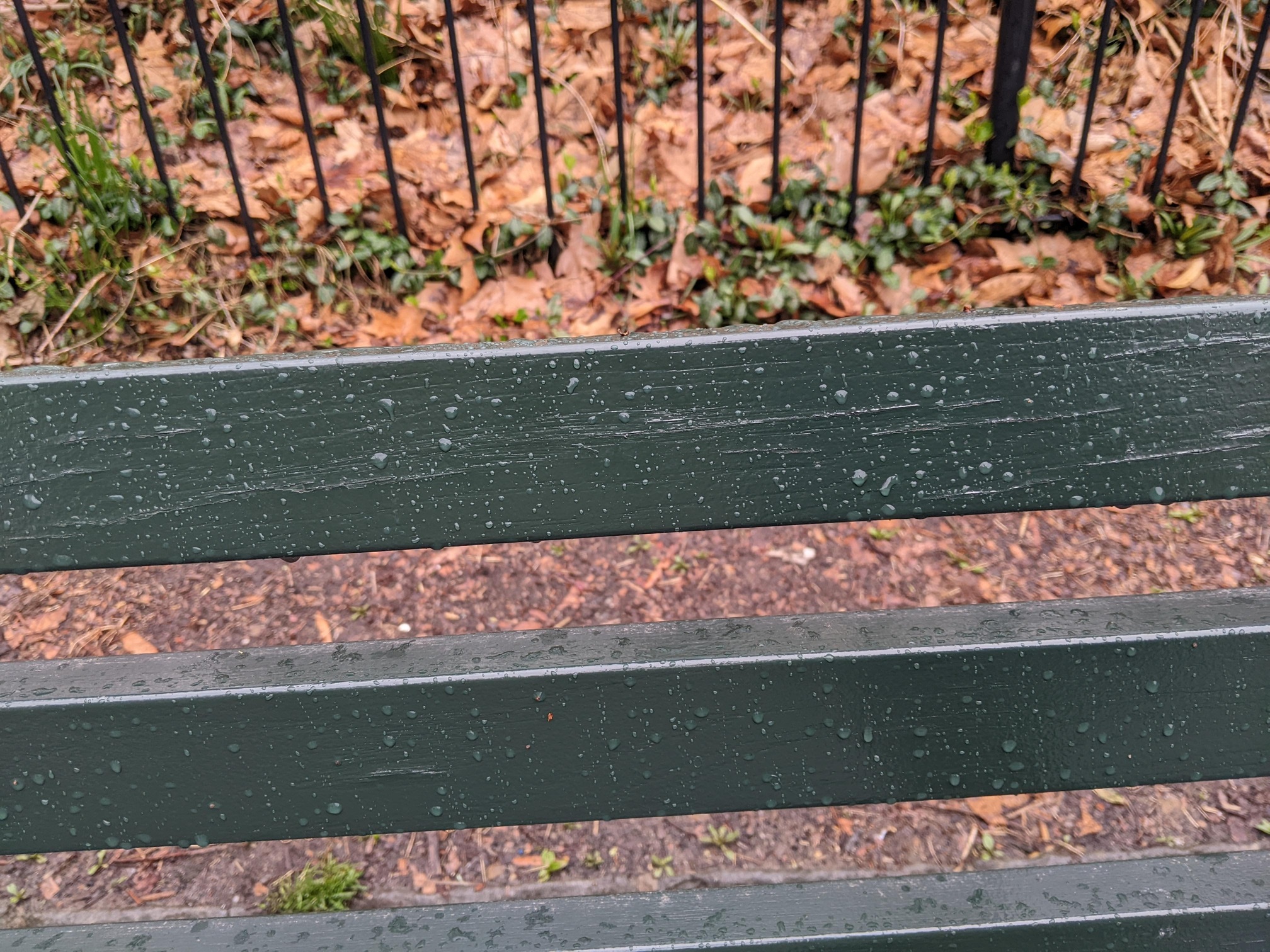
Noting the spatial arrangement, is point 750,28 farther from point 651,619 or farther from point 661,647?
point 661,647

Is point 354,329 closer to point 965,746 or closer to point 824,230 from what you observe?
point 824,230

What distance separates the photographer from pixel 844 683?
90 centimetres

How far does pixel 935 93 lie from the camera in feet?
7.55

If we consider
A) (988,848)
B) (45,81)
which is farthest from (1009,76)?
(45,81)

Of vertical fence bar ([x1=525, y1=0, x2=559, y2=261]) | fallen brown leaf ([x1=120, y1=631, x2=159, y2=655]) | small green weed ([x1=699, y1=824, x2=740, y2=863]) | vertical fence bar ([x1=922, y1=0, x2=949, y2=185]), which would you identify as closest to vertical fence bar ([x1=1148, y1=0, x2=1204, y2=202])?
vertical fence bar ([x1=922, y1=0, x2=949, y2=185])

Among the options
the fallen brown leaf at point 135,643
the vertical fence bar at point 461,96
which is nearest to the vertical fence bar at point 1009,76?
the vertical fence bar at point 461,96

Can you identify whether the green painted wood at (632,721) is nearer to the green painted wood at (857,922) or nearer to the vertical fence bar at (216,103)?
the green painted wood at (857,922)

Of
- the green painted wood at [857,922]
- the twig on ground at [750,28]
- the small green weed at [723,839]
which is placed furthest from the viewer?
the twig on ground at [750,28]

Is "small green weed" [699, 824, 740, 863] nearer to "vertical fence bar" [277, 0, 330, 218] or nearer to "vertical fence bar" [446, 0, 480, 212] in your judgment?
"vertical fence bar" [446, 0, 480, 212]

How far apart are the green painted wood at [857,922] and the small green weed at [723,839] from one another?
0.93 meters

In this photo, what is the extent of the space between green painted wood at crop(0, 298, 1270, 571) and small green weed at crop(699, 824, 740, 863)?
1.28m

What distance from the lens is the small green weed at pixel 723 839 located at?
1.89 m

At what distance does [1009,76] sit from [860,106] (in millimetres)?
527

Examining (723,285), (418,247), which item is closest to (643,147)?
(723,285)
